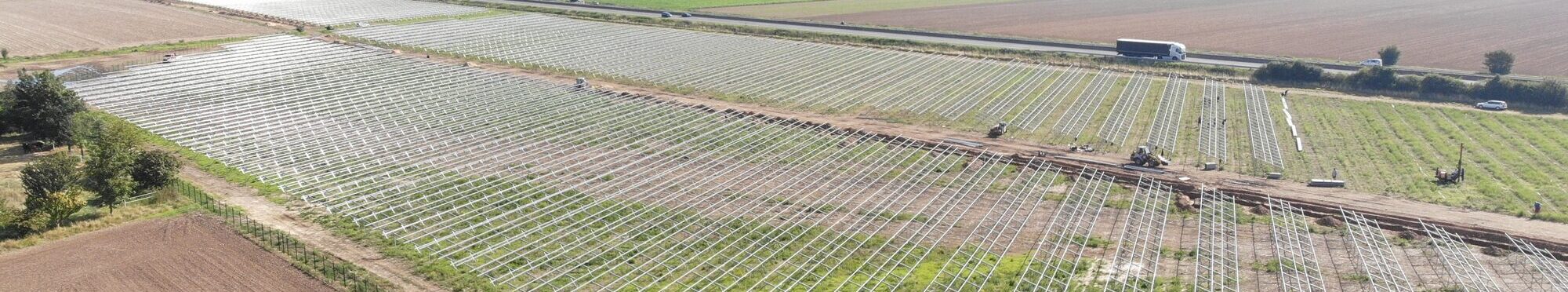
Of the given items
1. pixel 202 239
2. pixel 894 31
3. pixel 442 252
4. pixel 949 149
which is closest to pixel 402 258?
pixel 442 252

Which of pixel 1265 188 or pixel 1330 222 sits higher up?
pixel 1265 188

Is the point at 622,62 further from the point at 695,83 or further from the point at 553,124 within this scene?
the point at 553,124

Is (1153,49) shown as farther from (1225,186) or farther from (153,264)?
(153,264)

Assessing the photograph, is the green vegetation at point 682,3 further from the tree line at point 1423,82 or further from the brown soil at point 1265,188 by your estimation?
the brown soil at point 1265,188

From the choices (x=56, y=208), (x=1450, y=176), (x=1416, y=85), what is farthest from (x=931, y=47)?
(x=56, y=208)

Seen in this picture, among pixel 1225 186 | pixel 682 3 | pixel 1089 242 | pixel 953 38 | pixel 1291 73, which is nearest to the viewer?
pixel 1089 242

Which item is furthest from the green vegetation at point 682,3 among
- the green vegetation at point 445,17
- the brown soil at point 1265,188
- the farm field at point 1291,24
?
the brown soil at point 1265,188

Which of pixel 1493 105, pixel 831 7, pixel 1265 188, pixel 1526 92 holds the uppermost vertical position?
pixel 1526 92
